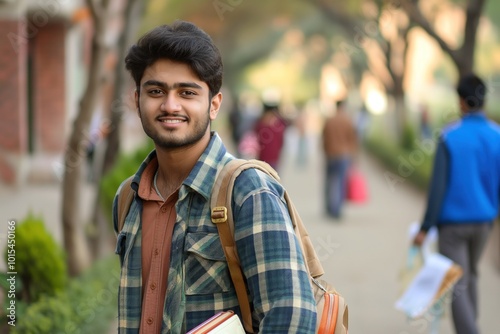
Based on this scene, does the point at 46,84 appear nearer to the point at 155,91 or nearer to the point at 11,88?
the point at 11,88

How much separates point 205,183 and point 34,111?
55.7 feet

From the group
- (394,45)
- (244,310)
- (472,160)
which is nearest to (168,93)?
(244,310)

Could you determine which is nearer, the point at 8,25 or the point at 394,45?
the point at 8,25

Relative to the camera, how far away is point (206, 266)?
2201 mm

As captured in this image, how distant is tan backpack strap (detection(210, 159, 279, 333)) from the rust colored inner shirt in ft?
0.56

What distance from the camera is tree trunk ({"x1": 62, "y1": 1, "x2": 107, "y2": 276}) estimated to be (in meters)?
8.04

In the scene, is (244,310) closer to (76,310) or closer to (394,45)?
(76,310)

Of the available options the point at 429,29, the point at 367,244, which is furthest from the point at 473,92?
the point at 367,244

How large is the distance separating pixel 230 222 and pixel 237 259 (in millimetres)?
92

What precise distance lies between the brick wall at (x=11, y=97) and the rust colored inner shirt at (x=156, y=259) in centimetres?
1221

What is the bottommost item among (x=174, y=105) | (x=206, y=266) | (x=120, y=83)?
(x=206, y=266)

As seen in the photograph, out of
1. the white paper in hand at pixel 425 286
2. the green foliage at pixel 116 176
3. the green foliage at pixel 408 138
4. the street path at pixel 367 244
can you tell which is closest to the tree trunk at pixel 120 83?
the green foliage at pixel 116 176

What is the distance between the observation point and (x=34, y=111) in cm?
1866

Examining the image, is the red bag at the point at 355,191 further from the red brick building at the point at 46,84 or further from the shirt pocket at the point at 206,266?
the shirt pocket at the point at 206,266
